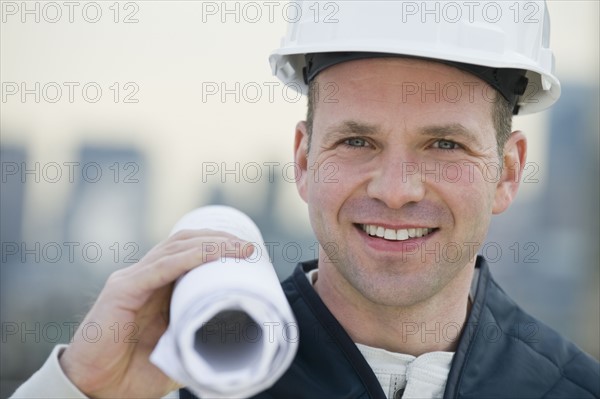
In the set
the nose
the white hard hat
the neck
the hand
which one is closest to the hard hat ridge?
the white hard hat

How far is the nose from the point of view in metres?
2.57

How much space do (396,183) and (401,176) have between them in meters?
0.03

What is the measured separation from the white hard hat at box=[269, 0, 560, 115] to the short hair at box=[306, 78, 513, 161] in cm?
4

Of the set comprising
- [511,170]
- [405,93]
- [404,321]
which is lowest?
[404,321]

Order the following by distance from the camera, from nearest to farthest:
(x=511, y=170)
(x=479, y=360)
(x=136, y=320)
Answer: (x=136, y=320), (x=479, y=360), (x=511, y=170)

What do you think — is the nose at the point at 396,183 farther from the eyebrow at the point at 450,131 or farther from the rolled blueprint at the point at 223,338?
the rolled blueprint at the point at 223,338

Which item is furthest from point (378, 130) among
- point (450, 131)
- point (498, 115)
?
point (498, 115)

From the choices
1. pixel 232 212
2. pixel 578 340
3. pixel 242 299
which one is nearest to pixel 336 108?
pixel 232 212

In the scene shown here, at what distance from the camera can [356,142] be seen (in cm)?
274

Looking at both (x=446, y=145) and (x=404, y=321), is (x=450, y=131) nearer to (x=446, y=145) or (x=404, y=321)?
(x=446, y=145)

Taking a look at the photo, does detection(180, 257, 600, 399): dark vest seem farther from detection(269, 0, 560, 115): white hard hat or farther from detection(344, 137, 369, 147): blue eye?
detection(269, 0, 560, 115): white hard hat

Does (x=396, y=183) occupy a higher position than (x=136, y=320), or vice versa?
(x=396, y=183)

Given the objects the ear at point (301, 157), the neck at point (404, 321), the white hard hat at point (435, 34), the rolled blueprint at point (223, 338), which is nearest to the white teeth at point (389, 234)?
the neck at point (404, 321)

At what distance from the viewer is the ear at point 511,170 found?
9.80ft
